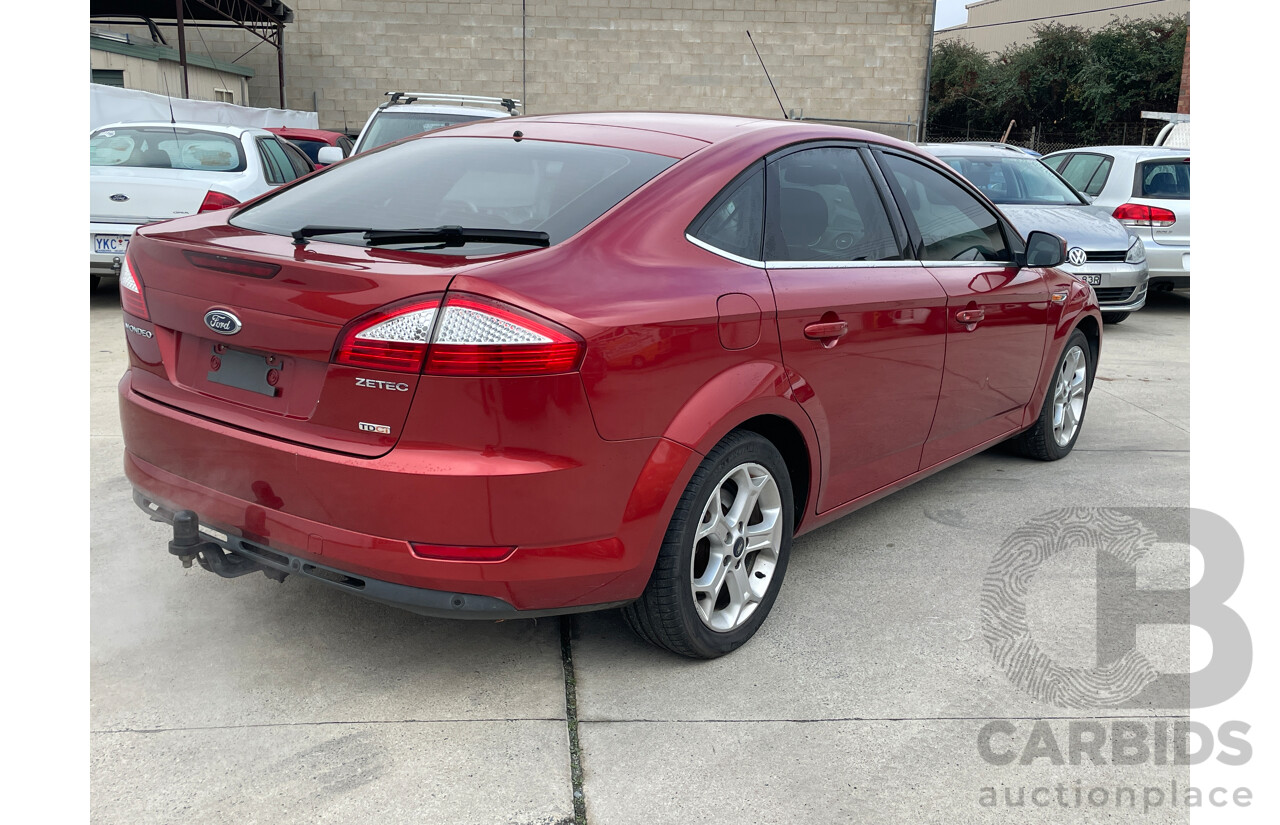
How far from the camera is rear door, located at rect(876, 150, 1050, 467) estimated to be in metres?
4.01

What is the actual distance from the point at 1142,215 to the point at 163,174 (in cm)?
900

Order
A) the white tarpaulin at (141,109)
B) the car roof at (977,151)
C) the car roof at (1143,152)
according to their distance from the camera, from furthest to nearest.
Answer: the white tarpaulin at (141,109) < the car roof at (1143,152) < the car roof at (977,151)

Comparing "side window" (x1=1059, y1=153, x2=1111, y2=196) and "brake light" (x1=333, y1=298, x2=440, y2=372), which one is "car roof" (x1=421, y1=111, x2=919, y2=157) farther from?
"side window" (x1=1059, y1=153, x2=1111, y2=196)

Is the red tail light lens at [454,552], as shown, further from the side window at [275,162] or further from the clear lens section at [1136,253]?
the clear lens section at [1136,253]

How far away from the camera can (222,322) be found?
276cm

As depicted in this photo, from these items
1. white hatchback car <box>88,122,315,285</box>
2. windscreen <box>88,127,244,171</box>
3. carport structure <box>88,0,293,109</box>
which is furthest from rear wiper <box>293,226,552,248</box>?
carport structure <box>88,0,293,109</box>

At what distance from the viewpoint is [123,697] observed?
288cm

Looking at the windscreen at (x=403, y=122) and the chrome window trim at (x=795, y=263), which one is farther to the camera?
the windscreen at (x=403, y=122)

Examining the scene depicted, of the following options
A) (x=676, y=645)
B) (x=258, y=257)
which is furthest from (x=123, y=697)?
(x=676, y=645)

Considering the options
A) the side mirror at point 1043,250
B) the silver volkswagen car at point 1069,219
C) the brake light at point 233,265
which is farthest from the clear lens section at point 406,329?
the silver volkswagen car at point 1069,219

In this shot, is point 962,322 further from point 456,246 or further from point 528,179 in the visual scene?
point 456,246

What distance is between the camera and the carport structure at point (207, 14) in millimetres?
23266

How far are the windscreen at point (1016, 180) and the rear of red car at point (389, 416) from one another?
7.70 m

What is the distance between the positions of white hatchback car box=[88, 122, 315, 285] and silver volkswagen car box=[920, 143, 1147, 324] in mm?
6201
